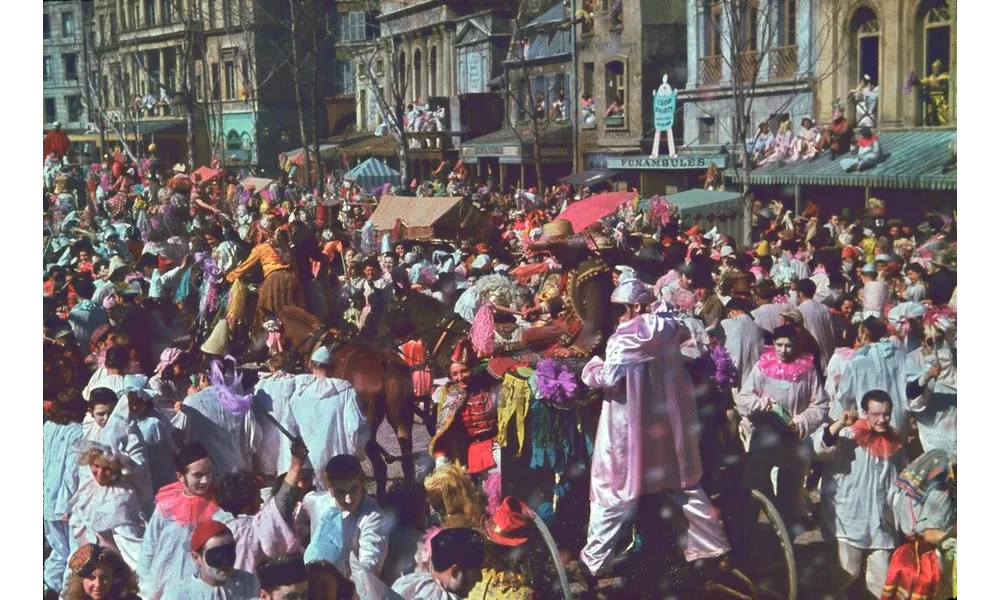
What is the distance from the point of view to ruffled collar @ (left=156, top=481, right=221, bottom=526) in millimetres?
7047

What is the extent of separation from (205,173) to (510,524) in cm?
387

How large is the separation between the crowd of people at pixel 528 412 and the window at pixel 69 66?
0.96 m

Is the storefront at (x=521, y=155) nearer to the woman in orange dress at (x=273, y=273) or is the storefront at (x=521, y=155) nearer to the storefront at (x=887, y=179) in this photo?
the storefront at (x=887, y=179)

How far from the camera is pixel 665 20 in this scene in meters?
8.26

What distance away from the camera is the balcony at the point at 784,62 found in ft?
26.7

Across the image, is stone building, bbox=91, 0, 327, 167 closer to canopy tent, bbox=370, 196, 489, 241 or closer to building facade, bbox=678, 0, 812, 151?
canopy tent, bbox=370, 196, 489, 241

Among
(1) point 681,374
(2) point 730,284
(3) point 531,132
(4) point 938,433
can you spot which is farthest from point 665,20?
(4) point 938,433

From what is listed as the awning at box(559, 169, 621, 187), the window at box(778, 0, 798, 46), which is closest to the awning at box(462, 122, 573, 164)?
the awning at box(559, 169, 621, 187)

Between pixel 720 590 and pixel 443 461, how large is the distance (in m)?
1.85

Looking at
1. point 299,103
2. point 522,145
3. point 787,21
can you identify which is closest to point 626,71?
point 522,145

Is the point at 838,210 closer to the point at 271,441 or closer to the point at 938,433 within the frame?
the point at 938,433

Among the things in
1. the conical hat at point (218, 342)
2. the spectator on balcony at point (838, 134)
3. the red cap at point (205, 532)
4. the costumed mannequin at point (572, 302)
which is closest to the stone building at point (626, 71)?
the costumed mannequin at point (572, 302)

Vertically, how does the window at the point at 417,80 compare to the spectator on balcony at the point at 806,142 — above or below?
above

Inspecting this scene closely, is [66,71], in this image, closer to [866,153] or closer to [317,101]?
[317,101]
